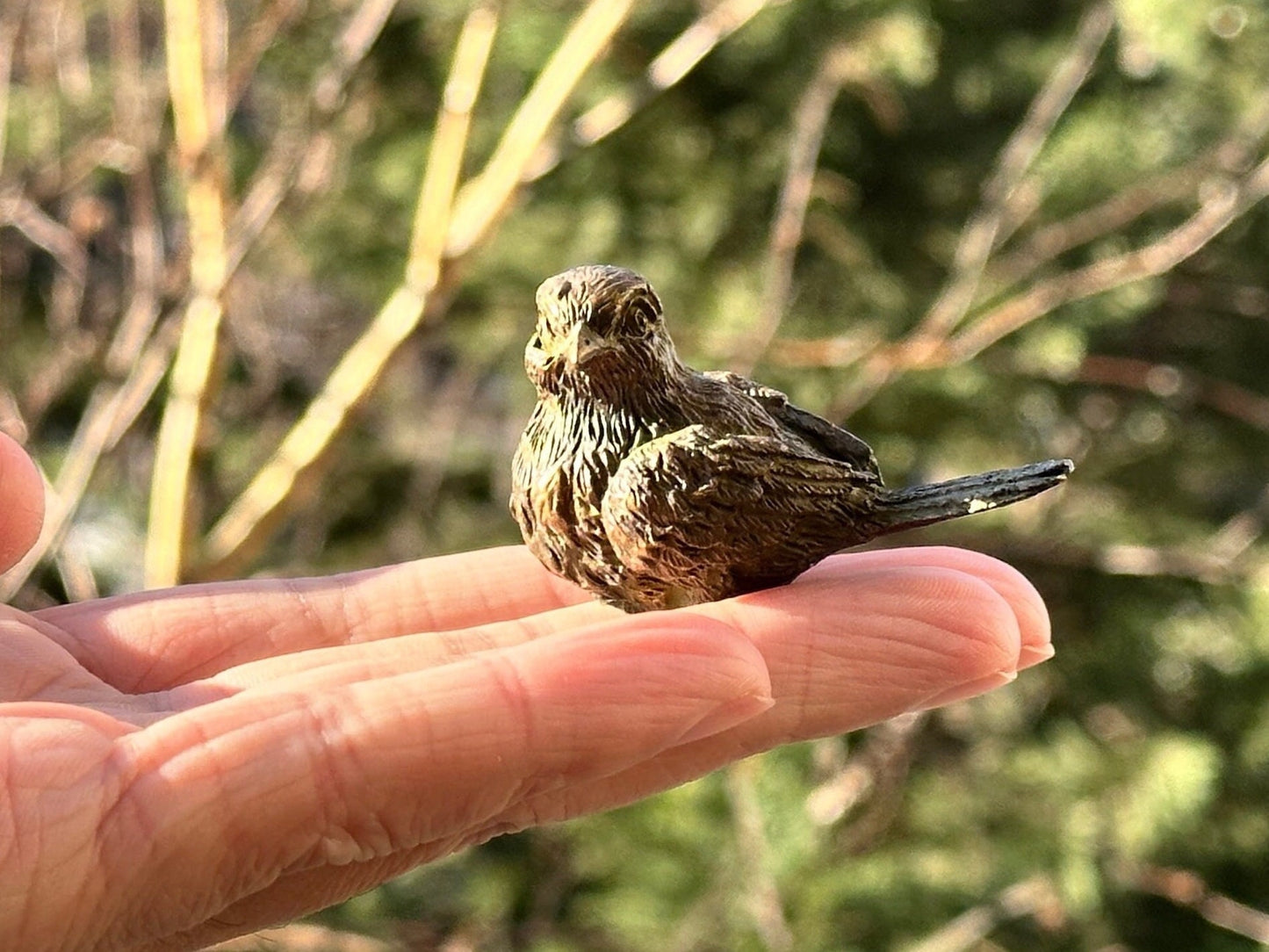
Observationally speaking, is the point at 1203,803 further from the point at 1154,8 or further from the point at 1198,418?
the point at 1154,8

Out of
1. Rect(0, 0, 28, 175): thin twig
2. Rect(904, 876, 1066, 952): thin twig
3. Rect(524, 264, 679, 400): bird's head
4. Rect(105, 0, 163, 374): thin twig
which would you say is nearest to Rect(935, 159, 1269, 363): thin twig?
Rect(524, 264, 679, 400): bird's head

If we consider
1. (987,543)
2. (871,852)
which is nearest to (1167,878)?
(871,852)

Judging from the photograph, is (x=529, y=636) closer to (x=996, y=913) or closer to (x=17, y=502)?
(x=17, y=502)

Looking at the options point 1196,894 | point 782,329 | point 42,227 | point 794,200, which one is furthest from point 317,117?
point 1196,894

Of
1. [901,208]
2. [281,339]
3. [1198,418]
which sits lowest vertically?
[1198,418]

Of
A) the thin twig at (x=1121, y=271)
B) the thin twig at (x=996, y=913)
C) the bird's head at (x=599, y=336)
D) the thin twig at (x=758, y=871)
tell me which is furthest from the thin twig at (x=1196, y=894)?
the bird's head at (x=599, y=336)

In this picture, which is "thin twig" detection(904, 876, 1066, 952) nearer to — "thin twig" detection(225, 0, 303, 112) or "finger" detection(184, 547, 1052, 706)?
"finger" detection(184, 547, 1052, 706)
